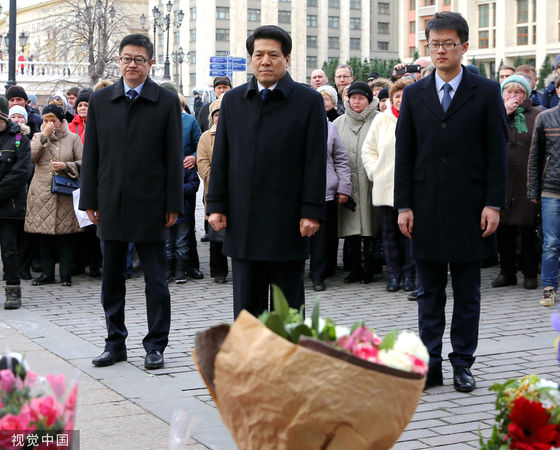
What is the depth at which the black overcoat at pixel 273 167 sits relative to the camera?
570 centimetres

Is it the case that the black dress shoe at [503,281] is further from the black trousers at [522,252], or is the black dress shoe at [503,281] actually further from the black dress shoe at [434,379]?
the black dress shoe at [434,379]

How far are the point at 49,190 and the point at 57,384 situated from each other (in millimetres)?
9068

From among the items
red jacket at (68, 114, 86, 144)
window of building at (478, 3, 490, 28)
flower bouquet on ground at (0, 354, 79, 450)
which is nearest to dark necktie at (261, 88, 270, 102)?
flower bouquet on ground at (0, 354, 79, 450)

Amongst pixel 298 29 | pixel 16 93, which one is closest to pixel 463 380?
pixel 16 93

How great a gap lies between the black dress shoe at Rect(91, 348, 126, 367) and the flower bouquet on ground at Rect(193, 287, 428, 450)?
175 inches

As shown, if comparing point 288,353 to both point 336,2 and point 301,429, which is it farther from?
point 336,2

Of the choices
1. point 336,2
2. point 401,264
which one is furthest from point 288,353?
point 336,2

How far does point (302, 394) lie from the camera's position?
2.50 m

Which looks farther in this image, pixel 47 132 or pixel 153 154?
pixel 47 132

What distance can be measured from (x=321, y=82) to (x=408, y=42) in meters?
114

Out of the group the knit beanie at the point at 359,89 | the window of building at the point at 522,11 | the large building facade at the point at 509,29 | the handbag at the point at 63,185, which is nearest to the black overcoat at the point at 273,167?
the knit beanie at the point at 359,89

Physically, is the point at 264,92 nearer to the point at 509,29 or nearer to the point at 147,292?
the point at 147,292

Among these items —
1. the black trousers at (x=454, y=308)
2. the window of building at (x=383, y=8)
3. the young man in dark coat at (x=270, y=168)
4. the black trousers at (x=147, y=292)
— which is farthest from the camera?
the window of building at (x=383, y=8)

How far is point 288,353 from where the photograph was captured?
2488 mm
